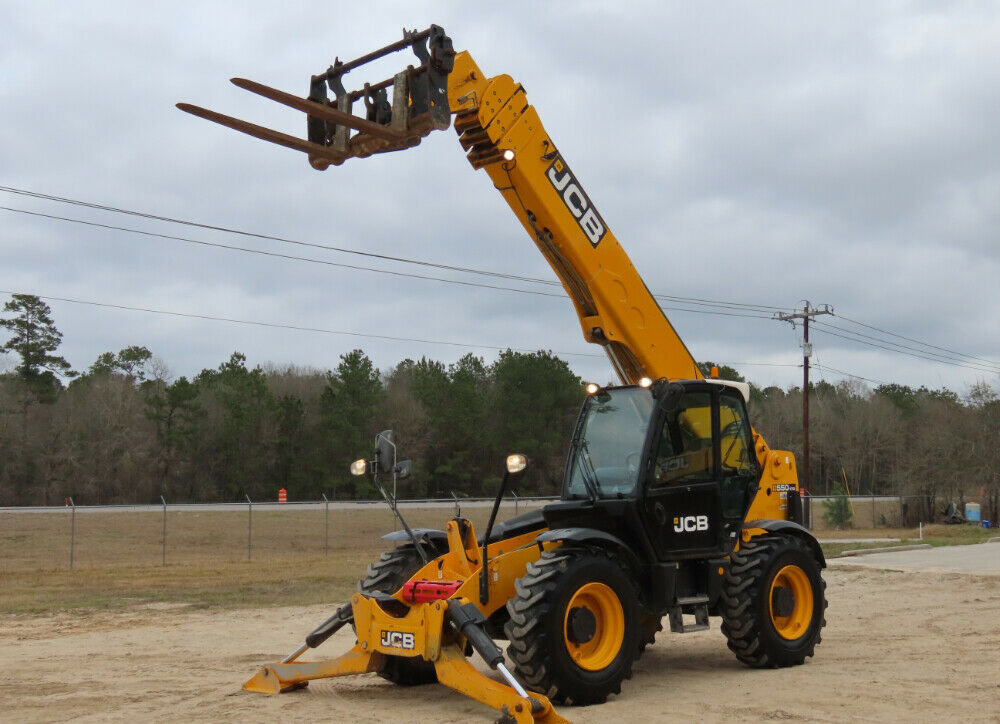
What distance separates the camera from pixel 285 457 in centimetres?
6531

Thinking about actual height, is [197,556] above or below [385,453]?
below

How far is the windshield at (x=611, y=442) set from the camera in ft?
→ 28.9

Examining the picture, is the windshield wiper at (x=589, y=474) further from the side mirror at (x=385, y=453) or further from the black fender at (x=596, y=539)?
the side mirror at (x=385, y=453)

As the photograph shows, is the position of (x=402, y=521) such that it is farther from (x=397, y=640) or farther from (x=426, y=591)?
(x=397, y=640)

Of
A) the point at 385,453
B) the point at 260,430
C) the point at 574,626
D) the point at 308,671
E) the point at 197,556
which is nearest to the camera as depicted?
the point at 574,626

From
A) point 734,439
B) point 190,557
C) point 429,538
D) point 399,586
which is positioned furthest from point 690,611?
point 190,557

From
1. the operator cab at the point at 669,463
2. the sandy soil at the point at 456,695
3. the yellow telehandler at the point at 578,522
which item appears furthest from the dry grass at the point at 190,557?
the operator cab at the point at 669,463

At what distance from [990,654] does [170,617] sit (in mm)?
10728

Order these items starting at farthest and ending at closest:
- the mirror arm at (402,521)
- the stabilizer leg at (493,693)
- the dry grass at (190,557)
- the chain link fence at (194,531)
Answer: the chain link fence at (194,531), the dry grass at (190,557), the mirror arm at (402,521), the stabilizer leg at (493,693)

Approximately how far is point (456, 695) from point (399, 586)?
3.70 ft

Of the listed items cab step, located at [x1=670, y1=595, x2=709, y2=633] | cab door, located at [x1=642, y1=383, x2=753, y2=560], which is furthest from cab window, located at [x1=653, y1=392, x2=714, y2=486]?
cab step, located at [x1=670, y1=595, x2=709, y2=633]

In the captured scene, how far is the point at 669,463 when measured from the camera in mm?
8898

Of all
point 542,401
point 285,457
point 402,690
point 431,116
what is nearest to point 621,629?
point 402,690

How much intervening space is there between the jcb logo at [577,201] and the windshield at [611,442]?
1530 millimetres
